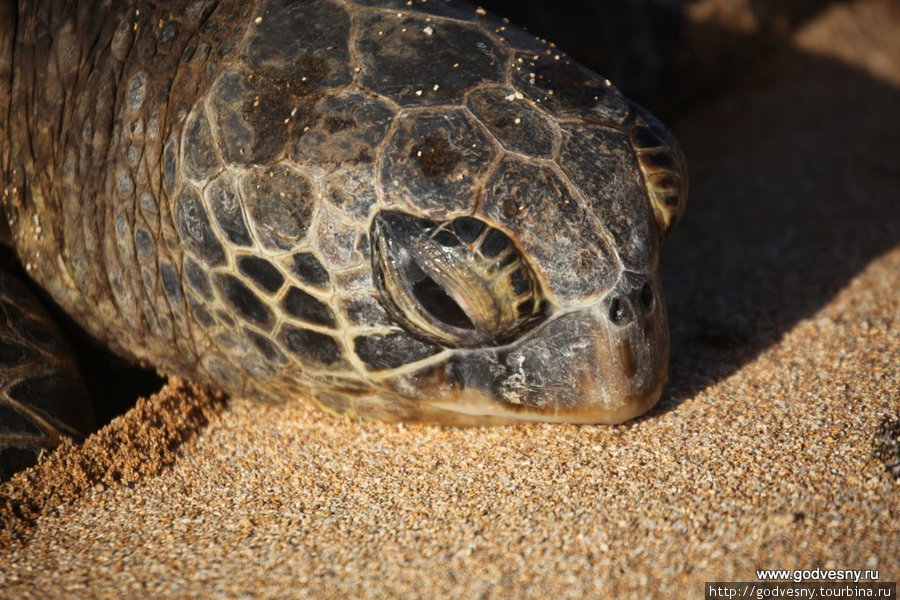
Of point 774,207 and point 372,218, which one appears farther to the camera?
point 774,207

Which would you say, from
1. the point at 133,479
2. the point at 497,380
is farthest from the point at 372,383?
the point at 133,479

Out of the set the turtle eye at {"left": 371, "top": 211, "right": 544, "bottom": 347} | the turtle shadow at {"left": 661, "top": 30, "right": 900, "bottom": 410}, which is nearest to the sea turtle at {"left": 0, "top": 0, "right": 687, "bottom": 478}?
the turtle eye at {"left": 371, "top": 211, "right": 544, "bottom": 347}

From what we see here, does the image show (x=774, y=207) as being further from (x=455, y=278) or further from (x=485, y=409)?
(x=455, y=278)

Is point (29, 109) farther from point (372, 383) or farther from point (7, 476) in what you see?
point (372, 383)

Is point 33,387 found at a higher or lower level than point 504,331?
higher

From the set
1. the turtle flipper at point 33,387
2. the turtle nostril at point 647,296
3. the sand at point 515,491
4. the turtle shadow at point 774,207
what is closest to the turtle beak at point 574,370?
the turtle nostril at point 647,296

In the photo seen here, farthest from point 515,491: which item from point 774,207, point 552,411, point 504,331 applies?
point 774,207

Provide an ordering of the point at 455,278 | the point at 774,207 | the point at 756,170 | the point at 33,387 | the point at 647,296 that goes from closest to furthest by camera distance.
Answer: the point at 455,278 < the point at 647,296 < the point at 33,387 < the point at 774,207 < the point at 756,170
